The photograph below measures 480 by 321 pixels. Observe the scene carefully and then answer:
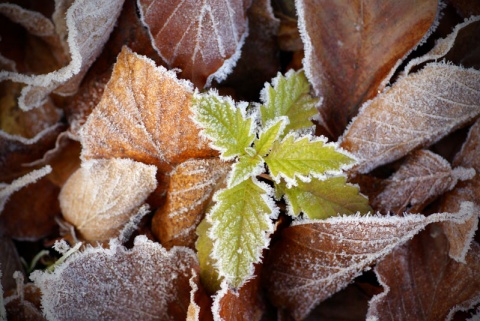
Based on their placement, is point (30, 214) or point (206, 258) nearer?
point (206, 258)

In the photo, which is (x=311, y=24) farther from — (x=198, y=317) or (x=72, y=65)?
(x=198, y=317)

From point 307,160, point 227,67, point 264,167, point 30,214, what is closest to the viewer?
point 307,160

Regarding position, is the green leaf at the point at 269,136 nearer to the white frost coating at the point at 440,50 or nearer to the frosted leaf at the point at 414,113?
the frosted leaf at the point at 414,113

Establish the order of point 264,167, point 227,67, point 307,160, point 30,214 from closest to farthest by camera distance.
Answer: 1. point 307,160
2. point 264,167
3. point 227,67
4. point 30,214

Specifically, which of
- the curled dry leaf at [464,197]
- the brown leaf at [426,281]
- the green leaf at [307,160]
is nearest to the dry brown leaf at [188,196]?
the green leaf at [307,160]

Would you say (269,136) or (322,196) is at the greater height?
(269,136)

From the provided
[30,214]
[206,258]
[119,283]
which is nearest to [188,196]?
[206,258]

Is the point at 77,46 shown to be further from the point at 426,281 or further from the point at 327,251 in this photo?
the point at 426,281
